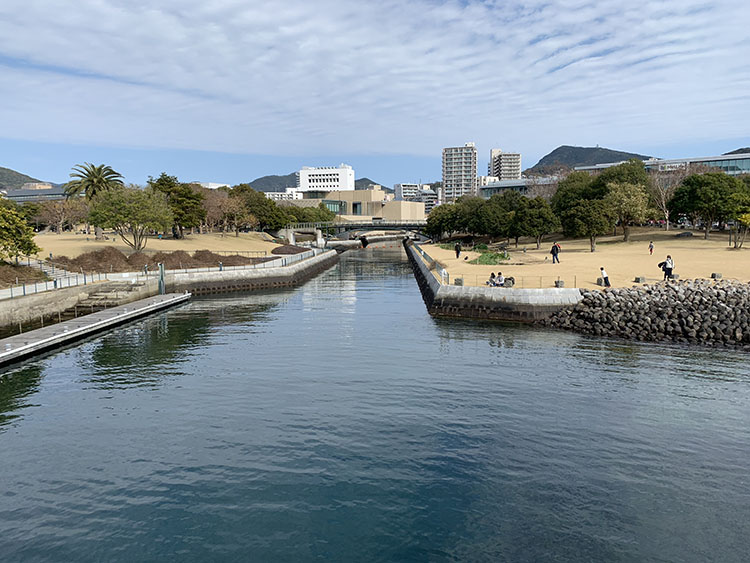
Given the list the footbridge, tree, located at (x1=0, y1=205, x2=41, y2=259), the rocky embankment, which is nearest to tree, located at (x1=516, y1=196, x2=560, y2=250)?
the rocky embankment

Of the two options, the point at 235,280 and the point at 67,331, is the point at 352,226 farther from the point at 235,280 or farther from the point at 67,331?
the point at 67,331

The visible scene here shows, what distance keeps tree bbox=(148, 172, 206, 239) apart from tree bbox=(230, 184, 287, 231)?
75.8 ft

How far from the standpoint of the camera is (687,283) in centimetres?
4222

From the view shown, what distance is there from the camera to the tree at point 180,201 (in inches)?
4003

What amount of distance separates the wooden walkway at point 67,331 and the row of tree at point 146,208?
51.9ft

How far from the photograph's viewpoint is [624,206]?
272ft

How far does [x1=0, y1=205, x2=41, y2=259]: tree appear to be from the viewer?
47.1m

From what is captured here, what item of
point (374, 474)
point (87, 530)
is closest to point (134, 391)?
point (87, 530)

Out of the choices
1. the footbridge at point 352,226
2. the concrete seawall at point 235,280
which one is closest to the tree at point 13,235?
the concrete seawall at point 235,280

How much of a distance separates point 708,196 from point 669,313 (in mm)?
50157

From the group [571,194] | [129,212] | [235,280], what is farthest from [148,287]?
[571,194]

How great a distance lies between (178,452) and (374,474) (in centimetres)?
751

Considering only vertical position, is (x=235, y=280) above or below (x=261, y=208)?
below

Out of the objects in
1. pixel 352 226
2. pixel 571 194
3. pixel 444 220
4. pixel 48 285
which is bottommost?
pixel 48 285
